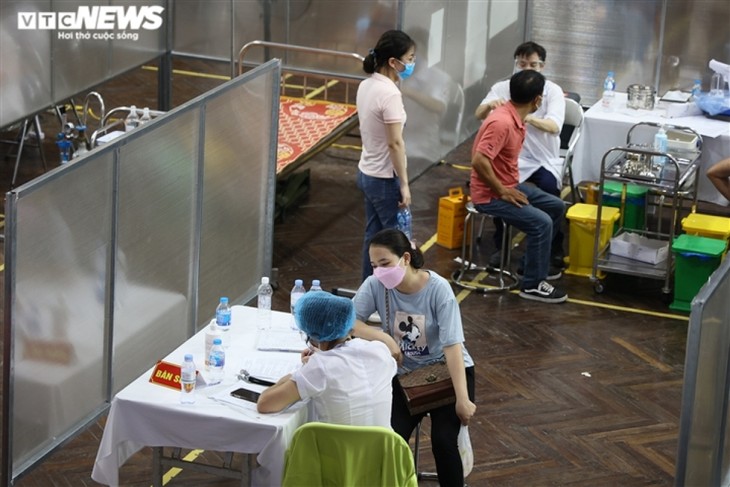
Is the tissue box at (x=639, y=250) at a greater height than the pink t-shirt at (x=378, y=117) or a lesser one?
lesser

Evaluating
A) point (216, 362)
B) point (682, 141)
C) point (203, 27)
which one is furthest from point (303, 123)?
point (216, 362)

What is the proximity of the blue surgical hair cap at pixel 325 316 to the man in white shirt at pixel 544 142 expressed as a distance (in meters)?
3.87

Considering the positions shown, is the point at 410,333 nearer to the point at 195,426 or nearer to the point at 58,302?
the point at 195,426

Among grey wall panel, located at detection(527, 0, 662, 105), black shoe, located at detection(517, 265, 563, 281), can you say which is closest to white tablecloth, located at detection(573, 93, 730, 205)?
black shoe, located at detection(517, 265, 563, 281)

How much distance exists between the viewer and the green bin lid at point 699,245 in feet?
25.7

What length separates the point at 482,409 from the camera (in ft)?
21.8

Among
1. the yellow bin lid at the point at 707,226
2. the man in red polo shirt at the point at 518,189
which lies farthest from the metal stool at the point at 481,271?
the yellow bin lid at the point at 707,226

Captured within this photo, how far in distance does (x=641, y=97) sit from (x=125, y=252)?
193 inches

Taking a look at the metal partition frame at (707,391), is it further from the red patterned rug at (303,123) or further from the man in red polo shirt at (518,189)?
the red patterned rug at (303,123)

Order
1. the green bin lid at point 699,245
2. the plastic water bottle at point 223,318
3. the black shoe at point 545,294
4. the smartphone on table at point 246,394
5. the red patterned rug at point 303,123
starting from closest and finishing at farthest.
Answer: the smartphone on table at point 246,394 → the plastic water bottle at point 223,318 → the green bin lid at point 699,245 → the black shoe at point 545,294 → the red patterned rug at point 303,123

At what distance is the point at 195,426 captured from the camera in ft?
16.4

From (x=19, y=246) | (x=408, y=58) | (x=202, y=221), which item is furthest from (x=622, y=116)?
(x=19, y=246)

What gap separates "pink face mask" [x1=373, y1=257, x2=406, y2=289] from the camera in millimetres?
5344

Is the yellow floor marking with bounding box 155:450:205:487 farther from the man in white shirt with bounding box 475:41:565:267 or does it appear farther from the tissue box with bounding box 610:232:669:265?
the tissue box with bounding box 610:232:669:265
